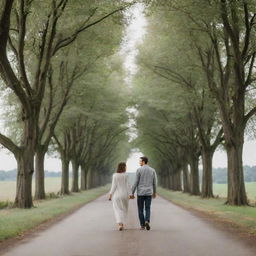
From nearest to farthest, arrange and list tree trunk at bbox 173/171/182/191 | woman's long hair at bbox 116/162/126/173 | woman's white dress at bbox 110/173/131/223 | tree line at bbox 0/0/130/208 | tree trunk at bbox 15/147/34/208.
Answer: woman's long hair at bbox 116/162/126/173 < woman's white dress at bbox 110/173/131/223 < tree line at bbox 0/0/130/208 < tree trunk at bbox 15/147/34/208 < tree trunk at bbox 173/171/182/191

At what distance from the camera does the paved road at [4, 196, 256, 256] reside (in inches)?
376

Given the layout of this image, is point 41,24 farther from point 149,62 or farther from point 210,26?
point 149,62

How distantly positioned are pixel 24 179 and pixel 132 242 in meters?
14.0

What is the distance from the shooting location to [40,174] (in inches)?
1347

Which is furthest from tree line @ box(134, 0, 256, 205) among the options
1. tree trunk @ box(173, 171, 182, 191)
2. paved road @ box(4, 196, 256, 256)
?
tree trunk @ box(173, 171, 182, 191)

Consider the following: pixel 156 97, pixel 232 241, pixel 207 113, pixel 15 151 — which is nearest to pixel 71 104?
pixel 156 97

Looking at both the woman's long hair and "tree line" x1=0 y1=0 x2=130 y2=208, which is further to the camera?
"tree line" x1=0 y1=0 x2=130 y2=208

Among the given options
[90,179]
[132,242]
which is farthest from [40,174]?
[90,179]

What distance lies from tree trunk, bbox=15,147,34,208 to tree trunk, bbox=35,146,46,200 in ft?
30.7

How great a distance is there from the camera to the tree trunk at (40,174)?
3353 cm

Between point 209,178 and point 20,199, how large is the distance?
17.7m

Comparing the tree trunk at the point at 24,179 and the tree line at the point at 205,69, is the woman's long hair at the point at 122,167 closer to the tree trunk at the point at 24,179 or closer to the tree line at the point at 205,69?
the tree line at the point at 205,69

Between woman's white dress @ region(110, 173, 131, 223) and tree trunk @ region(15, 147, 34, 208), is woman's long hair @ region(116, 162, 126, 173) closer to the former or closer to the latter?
woman's white dress @ region(110, 173, 131, 223)

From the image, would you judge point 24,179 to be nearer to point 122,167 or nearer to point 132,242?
point 122,167
